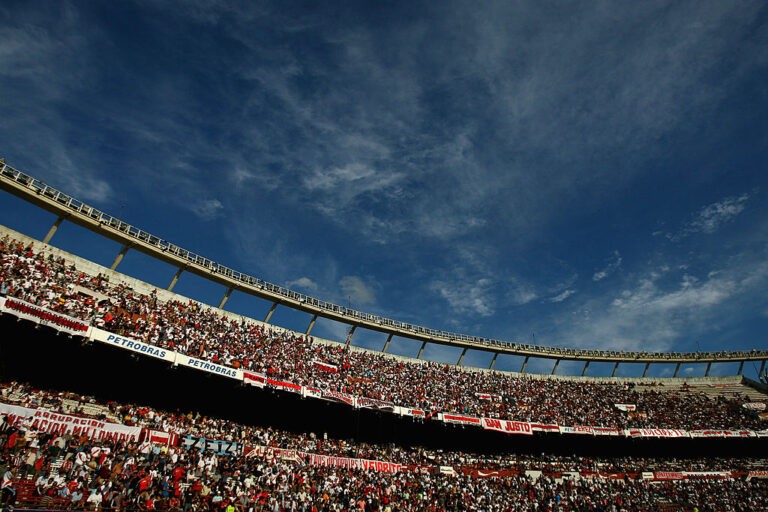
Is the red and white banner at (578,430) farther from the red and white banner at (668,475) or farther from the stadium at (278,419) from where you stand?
the red and white banner at (668,475)

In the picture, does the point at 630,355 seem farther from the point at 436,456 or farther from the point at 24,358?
the point at 24,358

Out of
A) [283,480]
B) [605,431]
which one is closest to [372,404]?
[283,480]

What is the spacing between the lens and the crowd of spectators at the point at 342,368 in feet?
83.1

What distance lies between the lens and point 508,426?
1650 inches

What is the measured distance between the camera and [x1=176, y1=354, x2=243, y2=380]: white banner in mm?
26812

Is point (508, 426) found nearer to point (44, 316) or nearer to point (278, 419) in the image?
point (278, 419)

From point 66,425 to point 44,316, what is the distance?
223 inches

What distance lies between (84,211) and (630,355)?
237 feet

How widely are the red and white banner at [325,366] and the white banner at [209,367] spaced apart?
10.4 metres

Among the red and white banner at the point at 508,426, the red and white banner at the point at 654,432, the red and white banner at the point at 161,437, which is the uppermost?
the red and white banner at the point at 654,432

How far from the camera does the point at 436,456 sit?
38.4 metres

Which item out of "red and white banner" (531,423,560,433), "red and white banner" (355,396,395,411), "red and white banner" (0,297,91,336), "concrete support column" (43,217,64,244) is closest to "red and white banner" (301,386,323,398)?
"red and white banner" (355,396,395,411)

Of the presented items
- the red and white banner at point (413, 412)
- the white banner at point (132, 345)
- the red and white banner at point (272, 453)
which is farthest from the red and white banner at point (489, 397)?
the white banner at point (132, 345)

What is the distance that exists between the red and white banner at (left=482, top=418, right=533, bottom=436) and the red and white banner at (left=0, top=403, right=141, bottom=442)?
30.3 metres
